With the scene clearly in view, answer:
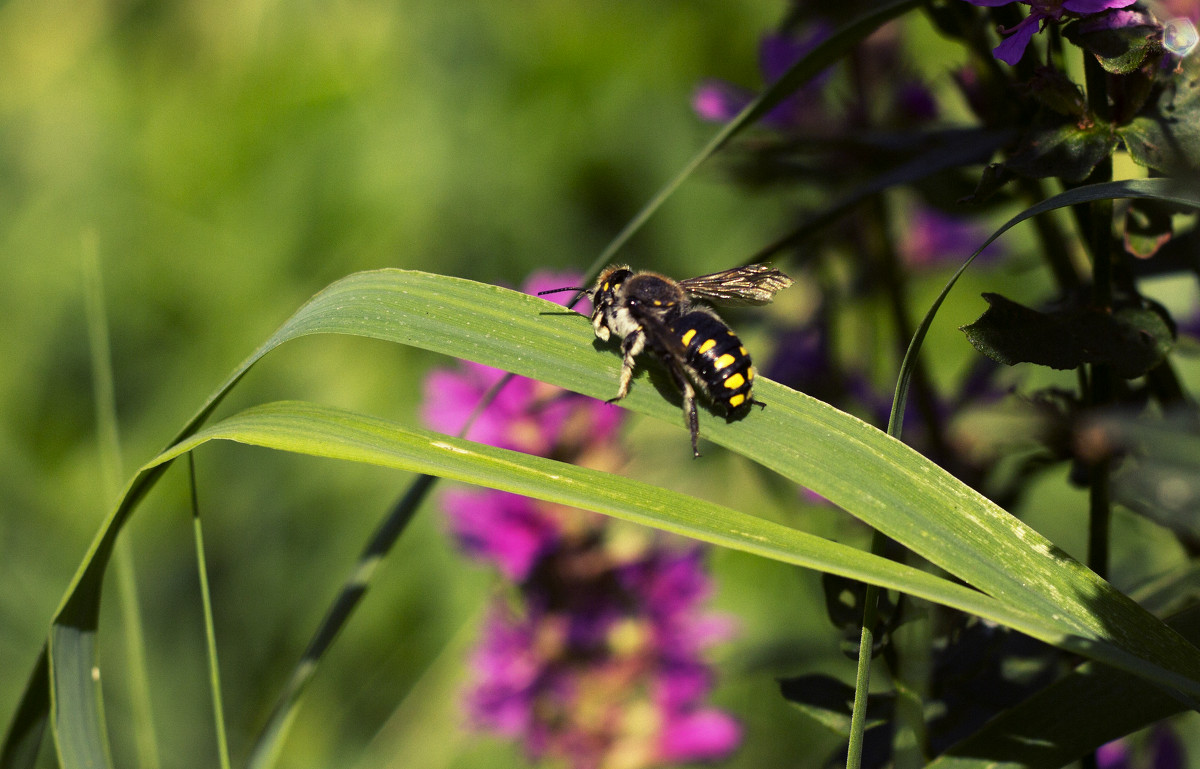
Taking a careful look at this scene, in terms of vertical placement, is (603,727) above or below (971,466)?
below

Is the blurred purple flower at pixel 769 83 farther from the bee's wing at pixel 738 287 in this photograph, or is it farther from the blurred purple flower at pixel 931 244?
the blurred purple flower at pixel 931 244

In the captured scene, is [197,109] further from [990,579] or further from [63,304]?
[990,579]

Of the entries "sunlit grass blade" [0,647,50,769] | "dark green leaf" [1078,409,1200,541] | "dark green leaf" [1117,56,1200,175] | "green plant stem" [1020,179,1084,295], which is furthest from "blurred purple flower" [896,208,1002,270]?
"sunlit grass blade" [0,647,50,769]

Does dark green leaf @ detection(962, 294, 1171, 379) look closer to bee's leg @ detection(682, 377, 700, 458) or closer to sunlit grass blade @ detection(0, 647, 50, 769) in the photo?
bee's leg @ detection(682, 377, 700, 458)

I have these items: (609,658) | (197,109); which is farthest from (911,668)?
(197,109)

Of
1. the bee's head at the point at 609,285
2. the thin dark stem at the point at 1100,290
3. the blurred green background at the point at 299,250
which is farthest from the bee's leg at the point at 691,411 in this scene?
the blurred green background at the point at 299,250

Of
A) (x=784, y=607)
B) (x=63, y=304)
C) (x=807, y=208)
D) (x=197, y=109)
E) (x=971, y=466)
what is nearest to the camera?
(x=971, y=466)

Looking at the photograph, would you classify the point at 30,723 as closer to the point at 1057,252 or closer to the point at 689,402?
the point at 689,402
